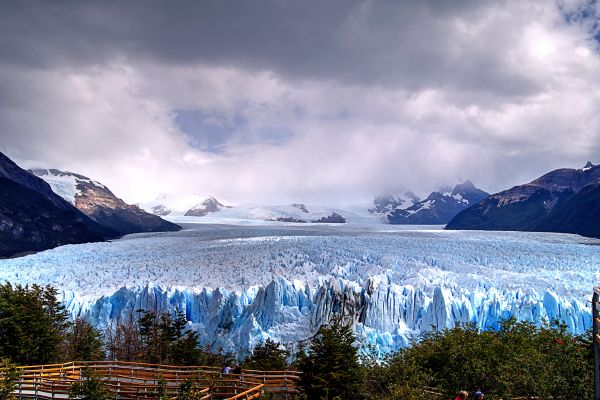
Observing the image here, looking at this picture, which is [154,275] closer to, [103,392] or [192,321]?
[192,321]

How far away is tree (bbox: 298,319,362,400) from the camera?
699 inches

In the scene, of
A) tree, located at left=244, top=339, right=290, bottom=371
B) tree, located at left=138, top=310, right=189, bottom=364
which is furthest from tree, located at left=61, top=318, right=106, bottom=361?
tree, located at left=244, top=339, right=290, bottom=371

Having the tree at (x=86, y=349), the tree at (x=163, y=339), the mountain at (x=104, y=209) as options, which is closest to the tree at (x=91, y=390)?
the tree at (x=86, y=349)

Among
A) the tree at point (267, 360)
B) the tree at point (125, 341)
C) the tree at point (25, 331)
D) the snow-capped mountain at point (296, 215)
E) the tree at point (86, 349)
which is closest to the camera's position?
the tree at point (25, 331)

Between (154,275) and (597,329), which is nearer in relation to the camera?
(597,329)

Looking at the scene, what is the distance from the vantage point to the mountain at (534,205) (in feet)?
385

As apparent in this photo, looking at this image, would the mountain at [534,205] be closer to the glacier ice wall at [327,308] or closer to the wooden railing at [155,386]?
the glacier ice wall at [327,308]

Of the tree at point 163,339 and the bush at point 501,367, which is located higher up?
the bush at point 501,367

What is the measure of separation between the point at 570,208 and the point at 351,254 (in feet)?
272

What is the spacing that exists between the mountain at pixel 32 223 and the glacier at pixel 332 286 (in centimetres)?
4243

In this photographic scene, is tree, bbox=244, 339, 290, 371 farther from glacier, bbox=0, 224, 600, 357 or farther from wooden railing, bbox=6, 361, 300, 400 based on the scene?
wooden railing, bbox=6, 361, 300, 400

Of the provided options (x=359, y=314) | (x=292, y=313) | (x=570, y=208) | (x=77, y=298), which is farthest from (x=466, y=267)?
(x=570, y=208)

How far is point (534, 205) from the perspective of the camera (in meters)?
133

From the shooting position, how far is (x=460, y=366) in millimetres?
19109
